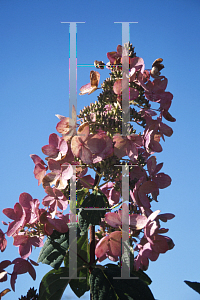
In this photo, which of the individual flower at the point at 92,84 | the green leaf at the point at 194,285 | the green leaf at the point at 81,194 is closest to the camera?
the green leaf at the point at 194,285

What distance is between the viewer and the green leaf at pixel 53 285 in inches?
50.0

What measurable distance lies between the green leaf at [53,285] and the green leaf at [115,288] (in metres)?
0.19

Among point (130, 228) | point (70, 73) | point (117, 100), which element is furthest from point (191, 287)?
point (70, 73)

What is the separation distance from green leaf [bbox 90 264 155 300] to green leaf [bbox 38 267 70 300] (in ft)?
0.62

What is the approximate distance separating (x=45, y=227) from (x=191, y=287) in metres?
0.53

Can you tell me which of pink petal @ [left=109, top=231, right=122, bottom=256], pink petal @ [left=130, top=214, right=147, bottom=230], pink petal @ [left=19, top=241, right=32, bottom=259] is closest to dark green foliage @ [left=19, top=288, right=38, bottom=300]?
pink petal @ [left=19, top=241, right=32, bottom=259]

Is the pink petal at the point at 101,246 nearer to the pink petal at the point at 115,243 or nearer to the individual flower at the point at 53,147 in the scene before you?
the pink petal at the point at 115,243

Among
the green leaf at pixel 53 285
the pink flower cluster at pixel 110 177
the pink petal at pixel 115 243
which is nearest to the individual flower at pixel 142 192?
the pink flower cluster at pixel 110 177

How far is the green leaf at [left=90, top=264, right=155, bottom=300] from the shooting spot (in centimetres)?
112

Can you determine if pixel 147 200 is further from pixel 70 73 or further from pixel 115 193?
pixel 70 73

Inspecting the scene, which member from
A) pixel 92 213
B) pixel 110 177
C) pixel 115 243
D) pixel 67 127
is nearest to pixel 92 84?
pixel 67 127

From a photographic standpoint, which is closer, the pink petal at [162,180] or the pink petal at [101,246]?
the pink petal at [101,246]

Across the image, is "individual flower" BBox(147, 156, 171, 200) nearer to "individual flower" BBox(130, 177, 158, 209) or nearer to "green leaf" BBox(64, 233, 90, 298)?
"individual flower" BBox(130, 177, 158, 209)

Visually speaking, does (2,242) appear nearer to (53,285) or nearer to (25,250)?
(25,250)
